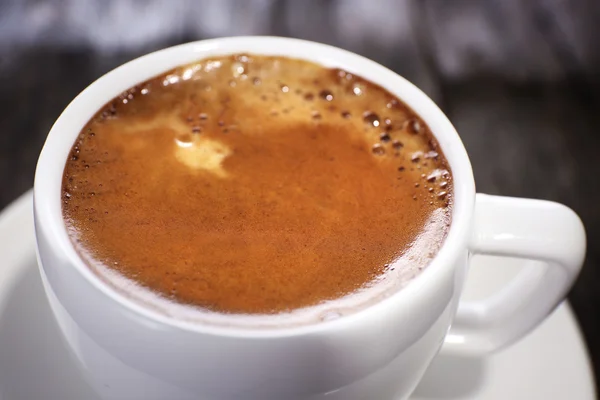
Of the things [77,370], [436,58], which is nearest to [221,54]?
[77,370]

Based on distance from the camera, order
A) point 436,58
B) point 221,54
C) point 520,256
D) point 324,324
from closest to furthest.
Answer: point 324,324
point 520,256
point 221,54
point 436,58

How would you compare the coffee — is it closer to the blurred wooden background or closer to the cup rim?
the cup rim

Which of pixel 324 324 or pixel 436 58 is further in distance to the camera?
pixel 436 58

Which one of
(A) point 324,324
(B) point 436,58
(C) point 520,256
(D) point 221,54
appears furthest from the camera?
(B) point 436,58

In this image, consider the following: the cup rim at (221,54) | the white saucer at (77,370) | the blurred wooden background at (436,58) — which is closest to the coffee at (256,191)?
the cup rim at (221,54)

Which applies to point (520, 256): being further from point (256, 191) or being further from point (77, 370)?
point (77, 370)

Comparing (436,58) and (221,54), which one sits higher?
(221,54)

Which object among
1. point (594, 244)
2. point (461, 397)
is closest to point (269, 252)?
point (461, 397)

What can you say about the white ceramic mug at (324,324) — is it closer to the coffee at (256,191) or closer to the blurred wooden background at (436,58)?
the coffee at (256,191)
